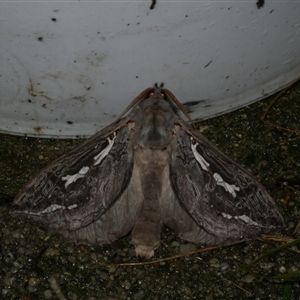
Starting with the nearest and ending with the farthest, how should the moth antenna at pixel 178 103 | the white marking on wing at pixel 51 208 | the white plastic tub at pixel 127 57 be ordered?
the white plastic tub at pixel 127 57 < the white marking on wing at pixel 51 208 < the moth antenna at pixel 178 103

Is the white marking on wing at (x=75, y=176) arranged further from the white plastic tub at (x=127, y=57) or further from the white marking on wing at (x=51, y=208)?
the white plastic tub at (x=127, y=57)

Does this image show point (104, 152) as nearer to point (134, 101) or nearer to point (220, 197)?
point (134, 101)

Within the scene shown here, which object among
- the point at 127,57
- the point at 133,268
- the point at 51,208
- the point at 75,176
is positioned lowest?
the point at 133,268

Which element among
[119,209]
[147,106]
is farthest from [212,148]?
[119,209]

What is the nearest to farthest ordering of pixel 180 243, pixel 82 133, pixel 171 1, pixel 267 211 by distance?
pixel 171 1
pixel 267 211
pixel 180 243
pixel 82 133

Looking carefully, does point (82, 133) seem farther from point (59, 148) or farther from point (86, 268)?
point (86, 268)

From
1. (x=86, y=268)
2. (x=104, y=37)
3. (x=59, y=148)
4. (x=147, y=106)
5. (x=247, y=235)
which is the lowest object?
(x=86, y=268)

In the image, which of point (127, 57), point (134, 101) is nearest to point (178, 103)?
point (134, 101)

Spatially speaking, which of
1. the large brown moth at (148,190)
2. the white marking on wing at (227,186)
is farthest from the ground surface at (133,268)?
the white marking on wing at (227,186)
